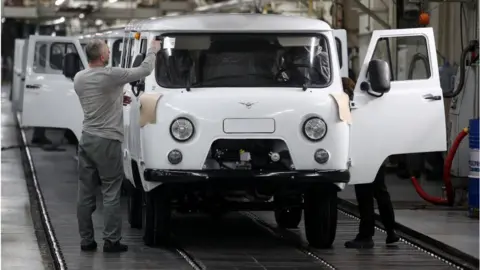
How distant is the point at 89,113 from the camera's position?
481 inches

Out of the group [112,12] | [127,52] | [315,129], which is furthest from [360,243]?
[112,12]

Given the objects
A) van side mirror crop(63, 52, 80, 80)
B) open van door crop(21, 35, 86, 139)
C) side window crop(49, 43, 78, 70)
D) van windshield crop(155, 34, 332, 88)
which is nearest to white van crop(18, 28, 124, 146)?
open van door crop(21, 35, 86, 139)

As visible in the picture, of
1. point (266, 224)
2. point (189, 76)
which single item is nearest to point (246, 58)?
point (189, 76)

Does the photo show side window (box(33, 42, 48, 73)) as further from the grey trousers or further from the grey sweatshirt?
the grey sweatshirt

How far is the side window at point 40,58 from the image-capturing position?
22.1 metres

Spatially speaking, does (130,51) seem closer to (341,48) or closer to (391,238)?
(341,48)

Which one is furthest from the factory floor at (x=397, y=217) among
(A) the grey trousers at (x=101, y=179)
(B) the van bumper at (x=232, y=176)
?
(B) the van bumper at (x=232, y=176)

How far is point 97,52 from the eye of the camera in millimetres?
12250

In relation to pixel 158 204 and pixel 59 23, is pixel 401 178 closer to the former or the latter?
pixel 158 204

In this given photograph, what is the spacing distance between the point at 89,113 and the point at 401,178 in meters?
10.0

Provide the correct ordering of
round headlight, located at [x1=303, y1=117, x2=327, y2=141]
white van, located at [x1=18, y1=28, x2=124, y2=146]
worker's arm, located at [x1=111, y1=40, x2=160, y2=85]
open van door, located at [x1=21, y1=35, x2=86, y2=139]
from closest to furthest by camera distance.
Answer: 1. worker's arm, located at [x1=111, y1=40, x2=160, y2=85]
2. round headlight, located at [x1=303, y1=117, x2=327, y2=141]
3. white van, located at [x1=18, y1=28, x2=124, y2=146]
4. open van door, located at [x1=21, y1=35, x2=86, y2=139]

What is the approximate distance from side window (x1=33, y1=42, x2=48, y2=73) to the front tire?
30.8ft

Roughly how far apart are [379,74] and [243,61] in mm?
1329

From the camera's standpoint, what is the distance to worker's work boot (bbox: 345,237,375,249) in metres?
13.0
